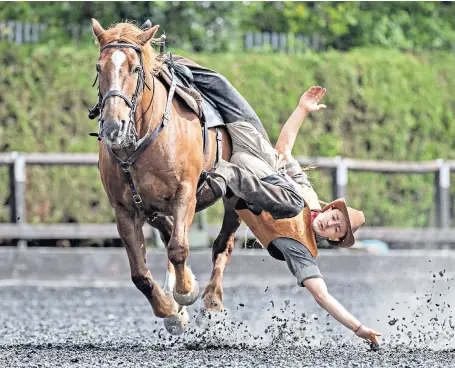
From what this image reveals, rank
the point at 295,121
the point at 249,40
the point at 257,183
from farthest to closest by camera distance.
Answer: the point at 249,40 < the point at 295,121 < the point at 257,183

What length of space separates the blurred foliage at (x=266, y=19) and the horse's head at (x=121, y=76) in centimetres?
746

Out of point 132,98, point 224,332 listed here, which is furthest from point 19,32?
point 132,98

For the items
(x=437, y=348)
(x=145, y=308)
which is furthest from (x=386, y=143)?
(x=437, y=348)

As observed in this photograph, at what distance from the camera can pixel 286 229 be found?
6.96 metres

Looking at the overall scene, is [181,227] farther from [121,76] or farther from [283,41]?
[283,41]

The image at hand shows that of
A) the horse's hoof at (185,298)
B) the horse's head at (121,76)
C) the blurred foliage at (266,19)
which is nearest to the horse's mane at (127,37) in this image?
the horse's head at (121,76)

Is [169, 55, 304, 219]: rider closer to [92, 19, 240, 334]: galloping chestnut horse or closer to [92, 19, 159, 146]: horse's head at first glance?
[92, 19, 240, 334]: galloping chestnut horse

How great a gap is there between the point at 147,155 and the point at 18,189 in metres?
6.25

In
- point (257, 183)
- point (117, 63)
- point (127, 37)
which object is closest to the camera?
point (117, 63)

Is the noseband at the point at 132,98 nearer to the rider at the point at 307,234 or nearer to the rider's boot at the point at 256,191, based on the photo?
the rider's boot at the point at 256,191

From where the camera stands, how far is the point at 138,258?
Result: 6.77 meters

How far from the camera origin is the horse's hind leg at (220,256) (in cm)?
737

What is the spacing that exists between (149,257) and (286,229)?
17.5ft

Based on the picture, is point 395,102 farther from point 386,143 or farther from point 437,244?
point 437,244
